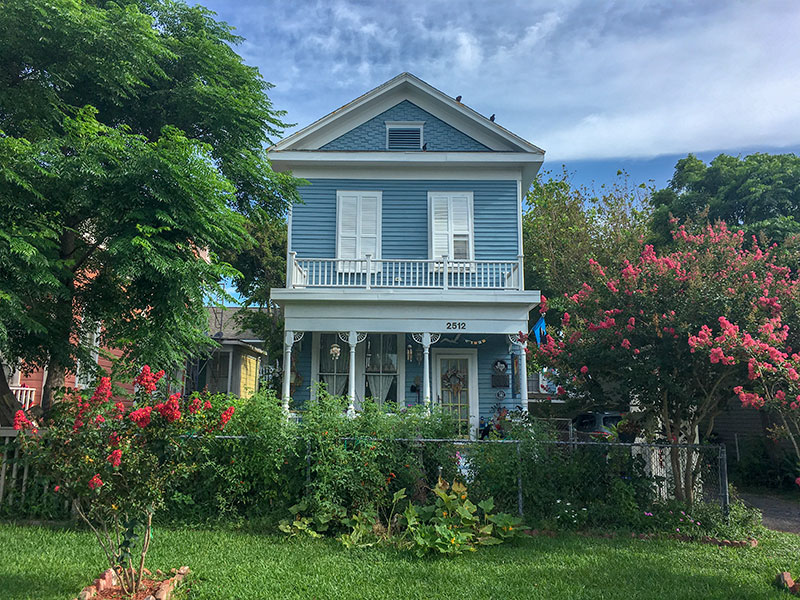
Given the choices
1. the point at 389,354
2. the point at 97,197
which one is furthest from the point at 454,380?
the point at 97,197

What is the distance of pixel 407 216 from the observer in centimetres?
1384

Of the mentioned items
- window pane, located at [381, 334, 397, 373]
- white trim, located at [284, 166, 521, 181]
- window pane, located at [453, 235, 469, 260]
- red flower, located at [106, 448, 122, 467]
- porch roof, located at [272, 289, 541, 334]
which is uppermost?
white trim, located at [284, 166, 521, 181]

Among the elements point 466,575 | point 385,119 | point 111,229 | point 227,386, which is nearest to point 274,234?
point 227,386

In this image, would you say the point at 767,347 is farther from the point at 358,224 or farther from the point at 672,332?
the point at 358,224

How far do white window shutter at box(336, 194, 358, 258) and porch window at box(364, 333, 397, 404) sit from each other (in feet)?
6.95

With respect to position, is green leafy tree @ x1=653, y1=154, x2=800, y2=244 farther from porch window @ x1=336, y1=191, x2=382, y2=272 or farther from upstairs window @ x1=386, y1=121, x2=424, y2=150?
porch window @ x1=336, y1=191, x2=382, y2=272

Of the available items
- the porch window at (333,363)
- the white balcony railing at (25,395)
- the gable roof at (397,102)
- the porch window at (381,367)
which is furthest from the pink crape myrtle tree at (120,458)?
the gable roof at (397,102)

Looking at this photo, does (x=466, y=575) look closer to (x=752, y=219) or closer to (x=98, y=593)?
(x=98, y=593)

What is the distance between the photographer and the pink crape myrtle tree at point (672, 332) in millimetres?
7164

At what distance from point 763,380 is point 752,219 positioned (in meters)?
11.1

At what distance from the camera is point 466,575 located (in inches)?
216

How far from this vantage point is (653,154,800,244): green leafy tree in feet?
48.6

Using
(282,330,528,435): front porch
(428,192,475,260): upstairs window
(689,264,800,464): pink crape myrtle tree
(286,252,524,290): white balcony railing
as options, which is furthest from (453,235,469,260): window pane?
(689,264,800,464): pink crape myrtle tree

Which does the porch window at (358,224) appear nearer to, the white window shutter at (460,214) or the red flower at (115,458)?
the white window shutter at (460,214)
